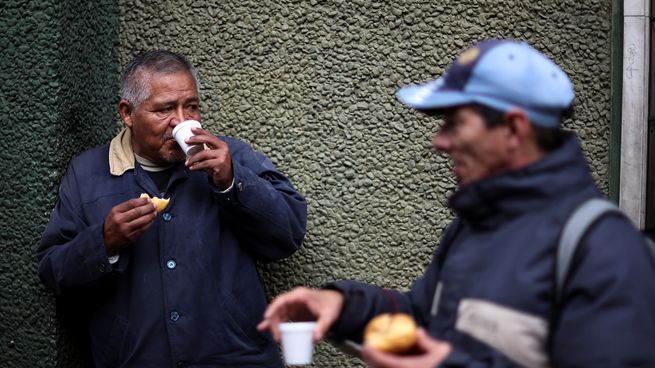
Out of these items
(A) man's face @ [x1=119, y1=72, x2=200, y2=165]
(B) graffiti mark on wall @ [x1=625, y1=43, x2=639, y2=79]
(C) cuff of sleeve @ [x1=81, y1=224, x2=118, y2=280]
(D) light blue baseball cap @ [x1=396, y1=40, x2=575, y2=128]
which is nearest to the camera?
(D) light blue baseball cap @ [x1=396, y1=40, x2=575, y2=128]

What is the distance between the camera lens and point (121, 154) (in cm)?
378

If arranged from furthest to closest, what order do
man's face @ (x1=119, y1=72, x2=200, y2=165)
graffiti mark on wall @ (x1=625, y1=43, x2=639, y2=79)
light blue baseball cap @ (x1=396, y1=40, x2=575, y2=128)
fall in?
1. graffiti mark on wall @ (x1=625, y1=43, x2=639, y2=79)
2. man's face @ (x1=119, y1=72, x2=200, y2=165)
3. light blue baseball cap @ (x1=396, y1=40, x2=575, y2=128)

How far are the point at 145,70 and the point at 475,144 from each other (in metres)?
2.00

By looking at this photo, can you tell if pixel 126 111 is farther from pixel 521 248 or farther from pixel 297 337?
pixel 521 248

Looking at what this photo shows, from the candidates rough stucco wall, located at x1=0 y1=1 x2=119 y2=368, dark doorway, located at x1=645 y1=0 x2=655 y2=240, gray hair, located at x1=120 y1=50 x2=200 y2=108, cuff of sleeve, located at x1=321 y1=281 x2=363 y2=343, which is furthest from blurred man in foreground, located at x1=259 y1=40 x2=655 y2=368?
dark doorway, located at x1=645 y1=0 x2=655 y2=240

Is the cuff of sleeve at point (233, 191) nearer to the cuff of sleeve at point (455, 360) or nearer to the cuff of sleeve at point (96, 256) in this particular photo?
the cuff of sleeve at point (96, 256)

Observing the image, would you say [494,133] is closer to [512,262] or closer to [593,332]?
[512,262]

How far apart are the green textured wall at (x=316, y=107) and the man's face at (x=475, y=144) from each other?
1.96 metres

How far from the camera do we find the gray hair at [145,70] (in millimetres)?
3736

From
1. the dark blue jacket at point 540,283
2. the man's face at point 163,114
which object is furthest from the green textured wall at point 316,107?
the dark blue jacket at point 540,283

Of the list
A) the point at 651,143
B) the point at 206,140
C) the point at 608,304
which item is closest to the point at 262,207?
the point at 206,140

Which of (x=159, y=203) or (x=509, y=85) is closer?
(x=509, y=85)

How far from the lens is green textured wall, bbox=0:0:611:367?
3.92 metres

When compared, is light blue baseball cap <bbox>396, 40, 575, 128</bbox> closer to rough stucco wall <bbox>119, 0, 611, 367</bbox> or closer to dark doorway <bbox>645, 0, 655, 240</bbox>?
rough stucco wall <bbox>119, 0, 611, 367</bbox>
